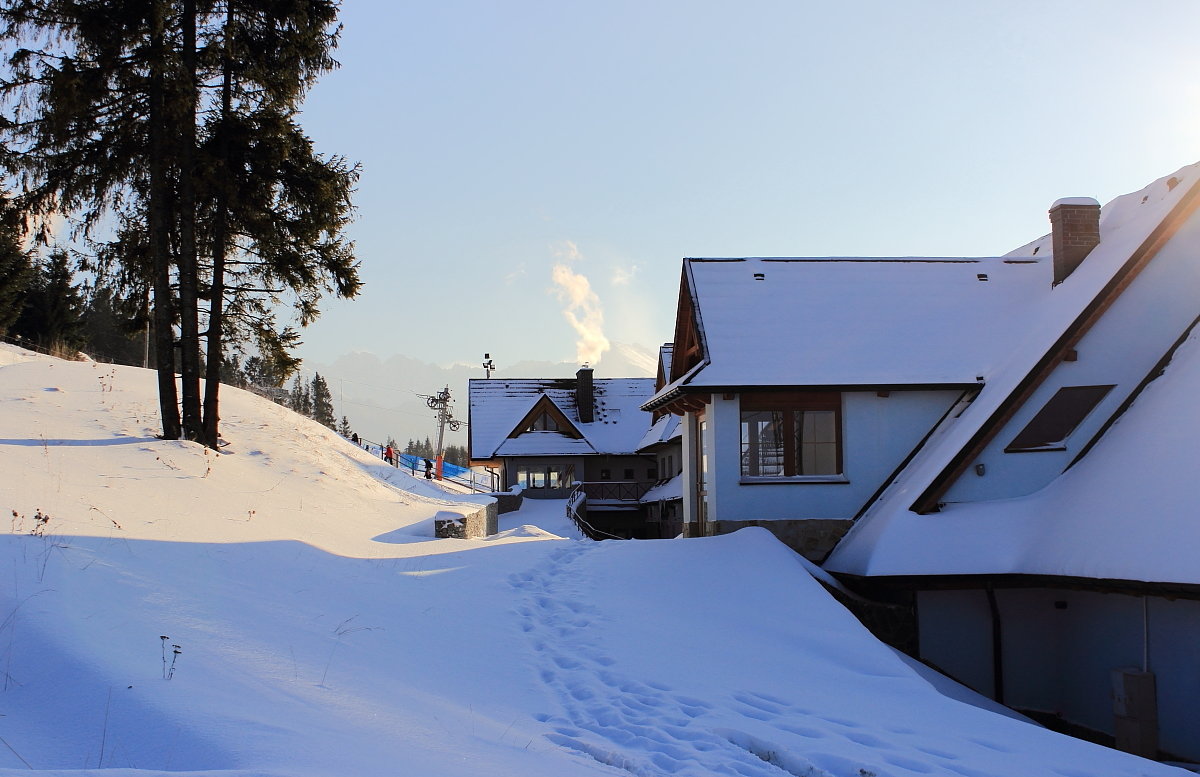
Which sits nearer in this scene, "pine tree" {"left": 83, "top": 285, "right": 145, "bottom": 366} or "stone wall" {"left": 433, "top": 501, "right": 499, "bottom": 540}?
"stone wall" {"left": 433, "top": 501, "right": 499, "bottom": 540}

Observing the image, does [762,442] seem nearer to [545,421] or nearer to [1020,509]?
[1020,509]

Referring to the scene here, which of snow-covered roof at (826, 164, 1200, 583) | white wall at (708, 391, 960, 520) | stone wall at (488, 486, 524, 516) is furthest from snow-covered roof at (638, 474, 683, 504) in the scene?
snow-covered roof at (826, 164, 1200, 583)

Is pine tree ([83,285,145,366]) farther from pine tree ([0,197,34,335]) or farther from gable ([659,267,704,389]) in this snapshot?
gable ([659,267,704,389])

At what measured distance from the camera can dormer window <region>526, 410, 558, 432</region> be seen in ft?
143

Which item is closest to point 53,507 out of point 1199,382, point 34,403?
point 34,403

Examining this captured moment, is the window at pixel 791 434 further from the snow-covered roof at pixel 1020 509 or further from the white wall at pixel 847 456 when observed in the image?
the snow-covered roof at pixel 1020 509

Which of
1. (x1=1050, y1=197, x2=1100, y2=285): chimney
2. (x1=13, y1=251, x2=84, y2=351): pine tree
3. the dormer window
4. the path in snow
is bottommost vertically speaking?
the path in snow

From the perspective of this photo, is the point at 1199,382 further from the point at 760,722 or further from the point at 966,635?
the point at 760,722

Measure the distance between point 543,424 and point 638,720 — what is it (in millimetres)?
36719

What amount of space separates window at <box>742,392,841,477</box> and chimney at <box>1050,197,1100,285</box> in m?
6.20

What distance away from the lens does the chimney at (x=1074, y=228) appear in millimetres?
17547

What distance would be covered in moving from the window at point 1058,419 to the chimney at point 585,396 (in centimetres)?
3018

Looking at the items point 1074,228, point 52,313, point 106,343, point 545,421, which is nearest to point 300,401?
point 106,343

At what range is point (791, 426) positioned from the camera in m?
17.0
